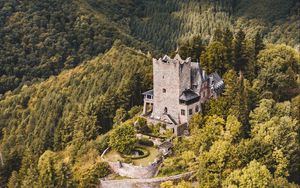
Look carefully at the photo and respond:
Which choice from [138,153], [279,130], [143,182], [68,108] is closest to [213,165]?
[143,182]

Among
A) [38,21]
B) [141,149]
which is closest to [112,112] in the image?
[141,149]

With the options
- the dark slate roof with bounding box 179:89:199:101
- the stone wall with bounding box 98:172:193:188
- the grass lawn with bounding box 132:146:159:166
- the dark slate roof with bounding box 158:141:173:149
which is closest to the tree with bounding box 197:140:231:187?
the stone wall with bounding box 98:172:193:188

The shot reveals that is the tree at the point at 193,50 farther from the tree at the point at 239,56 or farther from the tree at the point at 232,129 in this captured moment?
the tree at the point at 232,129

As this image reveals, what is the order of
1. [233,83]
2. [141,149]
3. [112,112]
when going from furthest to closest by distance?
[112,112]
[233,83]
[141,149]

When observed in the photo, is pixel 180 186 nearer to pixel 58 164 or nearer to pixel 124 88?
pixel 58 164

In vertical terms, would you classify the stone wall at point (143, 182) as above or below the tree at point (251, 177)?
below

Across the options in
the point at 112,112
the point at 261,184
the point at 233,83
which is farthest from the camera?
the point at 112,112

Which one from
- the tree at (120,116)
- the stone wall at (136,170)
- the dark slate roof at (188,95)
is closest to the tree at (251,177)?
the stone wall at (136,170)

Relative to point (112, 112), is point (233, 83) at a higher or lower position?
higher
